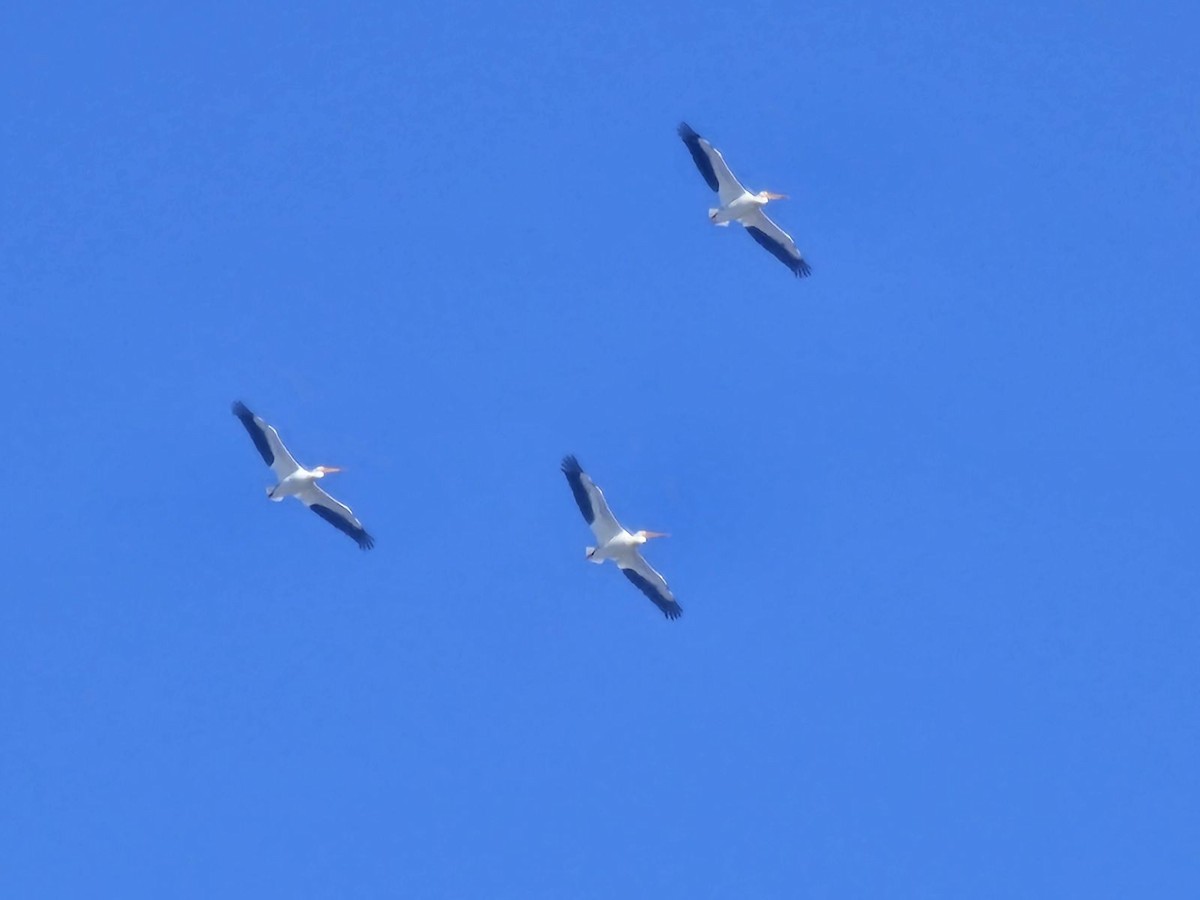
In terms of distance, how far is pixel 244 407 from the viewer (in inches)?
1366

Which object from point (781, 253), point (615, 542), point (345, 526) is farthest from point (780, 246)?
point (345, 526)

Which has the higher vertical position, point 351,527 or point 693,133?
point 693,133

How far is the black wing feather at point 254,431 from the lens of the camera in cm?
3469

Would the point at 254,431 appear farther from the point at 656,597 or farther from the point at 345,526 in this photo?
the point at 656,597

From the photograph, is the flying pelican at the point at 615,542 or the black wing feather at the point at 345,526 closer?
the flying pelican at the point at 615,542

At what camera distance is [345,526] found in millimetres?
36094

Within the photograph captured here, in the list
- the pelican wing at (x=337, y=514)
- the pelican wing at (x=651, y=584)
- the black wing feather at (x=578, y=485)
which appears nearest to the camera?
the black wing feather at (x=578, y=485)

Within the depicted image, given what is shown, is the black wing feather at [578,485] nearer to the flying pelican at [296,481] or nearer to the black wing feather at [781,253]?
the flying pelican at [296,481]

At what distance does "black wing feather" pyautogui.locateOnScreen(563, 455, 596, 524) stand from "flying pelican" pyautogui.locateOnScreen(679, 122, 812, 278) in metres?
5.46

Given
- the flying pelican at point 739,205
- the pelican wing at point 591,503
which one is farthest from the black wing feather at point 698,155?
the pelican wing at point 591,503

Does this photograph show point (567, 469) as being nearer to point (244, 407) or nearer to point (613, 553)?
point (613, 553)

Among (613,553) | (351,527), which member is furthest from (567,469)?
(351,527)

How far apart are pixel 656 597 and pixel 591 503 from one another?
2203mm

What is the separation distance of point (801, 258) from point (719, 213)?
5.51ft
